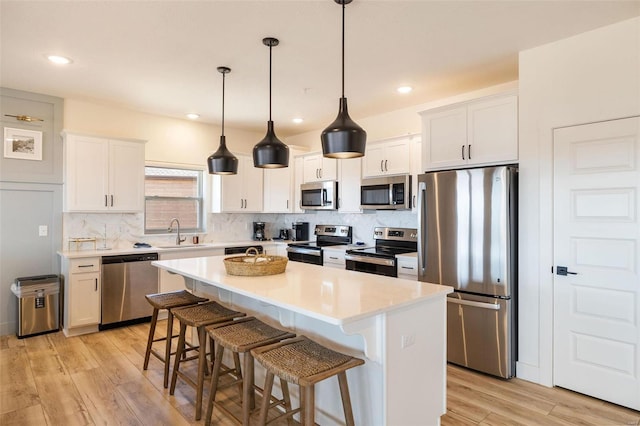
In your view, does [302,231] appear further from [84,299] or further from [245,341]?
[245,341]

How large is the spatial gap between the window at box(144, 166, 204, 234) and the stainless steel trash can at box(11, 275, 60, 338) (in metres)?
1.28

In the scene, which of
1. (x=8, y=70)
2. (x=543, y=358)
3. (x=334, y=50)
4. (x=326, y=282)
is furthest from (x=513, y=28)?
(x=8, y=70)

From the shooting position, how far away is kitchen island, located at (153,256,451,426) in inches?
74.0

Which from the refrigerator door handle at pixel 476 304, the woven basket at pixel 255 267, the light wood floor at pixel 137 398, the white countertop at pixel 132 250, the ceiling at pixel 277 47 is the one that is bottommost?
the light wood floor at pixel 137 398

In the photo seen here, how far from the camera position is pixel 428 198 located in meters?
3.48

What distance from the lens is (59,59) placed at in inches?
128

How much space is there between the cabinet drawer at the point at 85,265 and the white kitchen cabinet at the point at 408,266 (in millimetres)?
3338

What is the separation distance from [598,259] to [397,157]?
7.35 feet

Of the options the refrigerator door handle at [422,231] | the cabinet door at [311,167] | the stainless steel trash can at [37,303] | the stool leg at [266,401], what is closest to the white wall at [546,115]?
the refrigerator door handle at [422,231]

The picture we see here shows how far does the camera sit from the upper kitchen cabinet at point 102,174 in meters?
4.26

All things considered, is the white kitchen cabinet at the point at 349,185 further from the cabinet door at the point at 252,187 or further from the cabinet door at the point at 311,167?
the cabinet door at the point at 252,187

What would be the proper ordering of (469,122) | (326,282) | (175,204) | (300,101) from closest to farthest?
(326,282), (469,122), (300,101), (175,204)

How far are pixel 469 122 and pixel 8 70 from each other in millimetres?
4318

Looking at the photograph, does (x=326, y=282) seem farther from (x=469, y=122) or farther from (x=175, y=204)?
(x=175, y=204)
